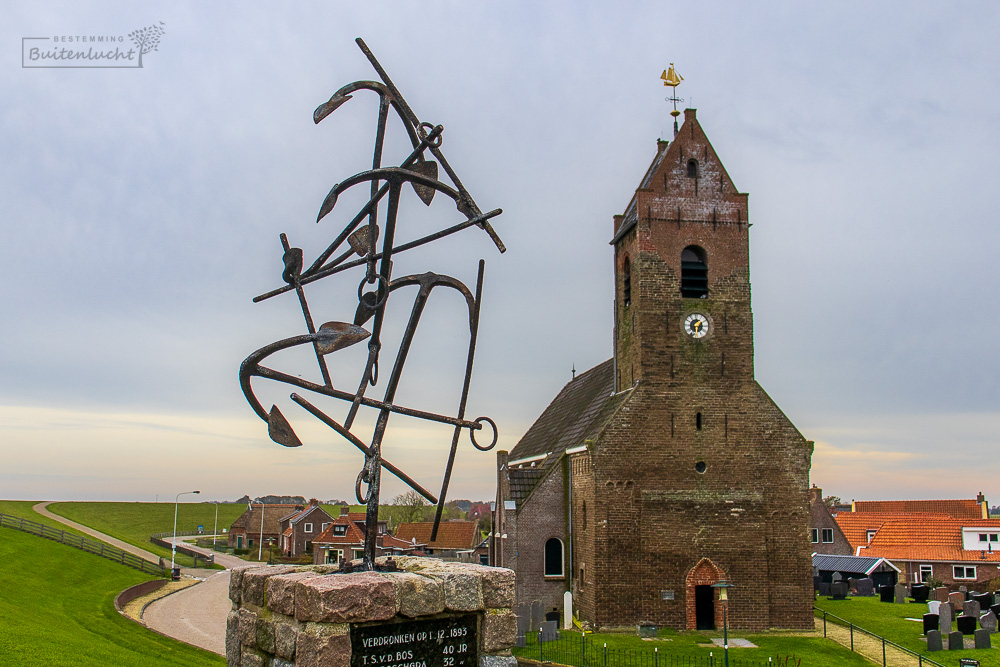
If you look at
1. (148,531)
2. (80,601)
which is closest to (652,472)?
(80,601)

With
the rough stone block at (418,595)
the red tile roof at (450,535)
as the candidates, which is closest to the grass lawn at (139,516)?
the red tile roof at (450,535)

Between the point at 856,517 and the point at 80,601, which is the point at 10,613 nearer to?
the point at 80,601

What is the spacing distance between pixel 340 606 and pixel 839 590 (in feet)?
122

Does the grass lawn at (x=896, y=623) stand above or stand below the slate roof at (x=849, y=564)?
below

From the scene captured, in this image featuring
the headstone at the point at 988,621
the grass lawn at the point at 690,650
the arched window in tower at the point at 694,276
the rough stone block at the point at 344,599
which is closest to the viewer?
the rough stone block at the point at 344,599

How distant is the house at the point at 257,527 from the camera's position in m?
75.3

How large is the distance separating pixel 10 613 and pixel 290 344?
20150 millimetres

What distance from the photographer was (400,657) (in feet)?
26.3

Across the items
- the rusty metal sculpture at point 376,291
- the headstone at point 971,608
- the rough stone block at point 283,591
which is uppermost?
the rusty metal sculpture at point 376,291

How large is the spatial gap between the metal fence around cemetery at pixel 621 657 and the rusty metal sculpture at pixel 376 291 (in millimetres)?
14373

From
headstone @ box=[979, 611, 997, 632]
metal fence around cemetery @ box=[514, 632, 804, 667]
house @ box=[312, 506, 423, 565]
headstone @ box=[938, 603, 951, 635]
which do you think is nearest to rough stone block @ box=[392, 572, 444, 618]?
metal fence around cemetery @ box=[514, 632, 804, 667]

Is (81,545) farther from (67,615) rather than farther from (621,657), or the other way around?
(621,657)

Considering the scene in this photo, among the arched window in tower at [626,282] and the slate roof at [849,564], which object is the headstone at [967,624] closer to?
the arched window in tower at [626,282]

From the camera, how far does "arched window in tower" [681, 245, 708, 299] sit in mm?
29109
